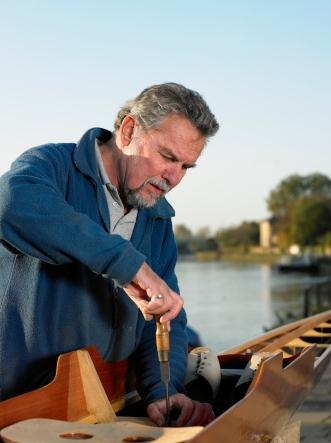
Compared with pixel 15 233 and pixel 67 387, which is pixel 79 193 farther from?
pixel 67 387

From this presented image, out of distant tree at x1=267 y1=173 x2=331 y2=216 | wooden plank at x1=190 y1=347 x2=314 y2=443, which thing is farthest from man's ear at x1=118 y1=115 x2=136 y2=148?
distant tree at x1=267 y1=173 x2=331 y2=216

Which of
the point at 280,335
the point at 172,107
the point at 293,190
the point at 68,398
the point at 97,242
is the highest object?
the point at 293,190

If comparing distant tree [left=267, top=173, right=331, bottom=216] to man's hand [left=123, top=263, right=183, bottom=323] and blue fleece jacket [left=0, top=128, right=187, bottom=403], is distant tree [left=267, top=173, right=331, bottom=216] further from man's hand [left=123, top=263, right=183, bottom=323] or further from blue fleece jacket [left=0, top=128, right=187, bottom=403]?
man's hand [left=123, top=263, right=183, bottom=323]

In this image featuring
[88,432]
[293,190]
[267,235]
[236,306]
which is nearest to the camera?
[88,432]

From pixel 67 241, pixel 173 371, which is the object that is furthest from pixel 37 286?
pixel 173 371

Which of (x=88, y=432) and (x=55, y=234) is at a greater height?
(x=55, y=234)

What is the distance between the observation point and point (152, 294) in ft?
8.02

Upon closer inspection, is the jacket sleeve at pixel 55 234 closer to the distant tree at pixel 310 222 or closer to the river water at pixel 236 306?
the river water at pixel 236 306

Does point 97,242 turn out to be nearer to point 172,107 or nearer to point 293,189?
point 172,107

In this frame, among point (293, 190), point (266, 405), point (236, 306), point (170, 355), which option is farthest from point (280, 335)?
point (293, 190)

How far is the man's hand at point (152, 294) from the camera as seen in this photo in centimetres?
244

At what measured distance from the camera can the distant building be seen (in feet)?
308

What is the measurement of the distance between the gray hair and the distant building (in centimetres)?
9038

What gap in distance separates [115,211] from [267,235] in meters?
92.9
